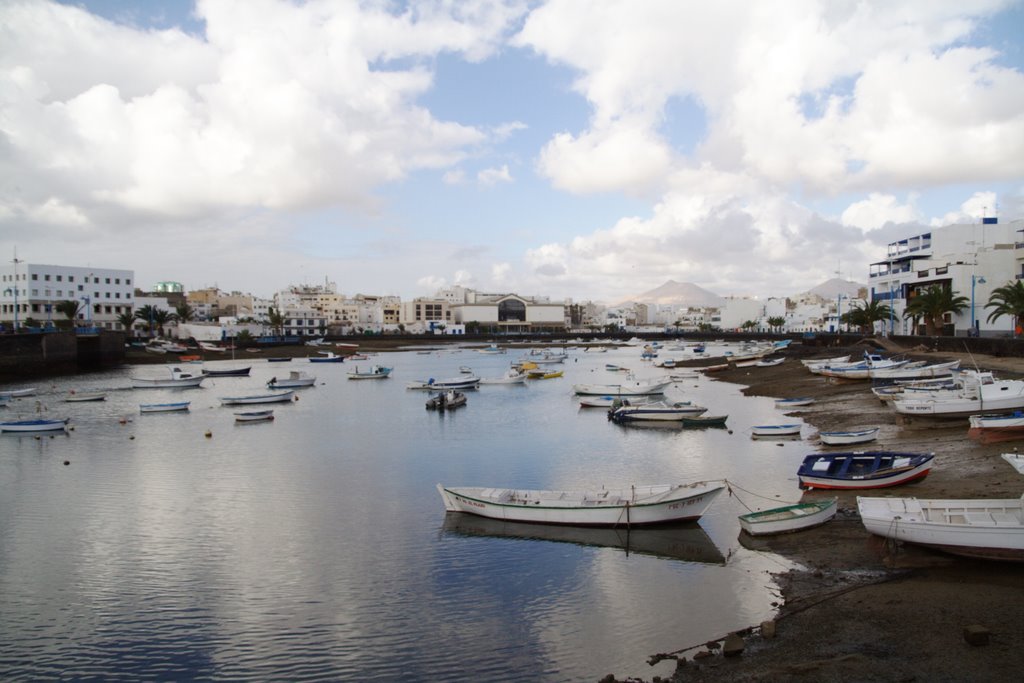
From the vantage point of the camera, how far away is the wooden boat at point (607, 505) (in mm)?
19656

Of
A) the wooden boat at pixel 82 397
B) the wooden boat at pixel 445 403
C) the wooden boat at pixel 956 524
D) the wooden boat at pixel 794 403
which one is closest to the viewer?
the wooden boat at pixel 956 524

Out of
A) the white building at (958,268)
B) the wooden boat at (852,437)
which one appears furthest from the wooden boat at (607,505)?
the white building at (958,268)

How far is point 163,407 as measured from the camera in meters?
48.5

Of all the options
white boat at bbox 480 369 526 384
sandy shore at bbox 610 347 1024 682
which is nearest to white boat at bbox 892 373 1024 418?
sandy shore at bbox 610 347 1024 682

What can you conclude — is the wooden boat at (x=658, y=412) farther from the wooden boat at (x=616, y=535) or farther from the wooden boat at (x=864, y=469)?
the wooden boat at (x=616, y=535)

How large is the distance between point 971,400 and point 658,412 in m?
15.6

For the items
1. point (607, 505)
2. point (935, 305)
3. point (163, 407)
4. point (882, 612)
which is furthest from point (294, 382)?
point (935, 305)

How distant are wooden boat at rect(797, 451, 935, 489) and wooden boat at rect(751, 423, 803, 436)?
10.8 m

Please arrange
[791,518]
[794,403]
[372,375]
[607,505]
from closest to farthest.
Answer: [791,518] < [607,505] < [794,403] < [372,375]

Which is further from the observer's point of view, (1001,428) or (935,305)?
(935,305)

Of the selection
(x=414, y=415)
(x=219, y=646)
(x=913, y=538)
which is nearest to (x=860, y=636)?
(x=913, y=538)

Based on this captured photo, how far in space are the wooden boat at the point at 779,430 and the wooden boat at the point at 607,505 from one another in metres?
14.5

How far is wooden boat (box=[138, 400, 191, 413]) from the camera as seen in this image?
48.0 meters

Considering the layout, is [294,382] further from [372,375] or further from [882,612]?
[882,612]
